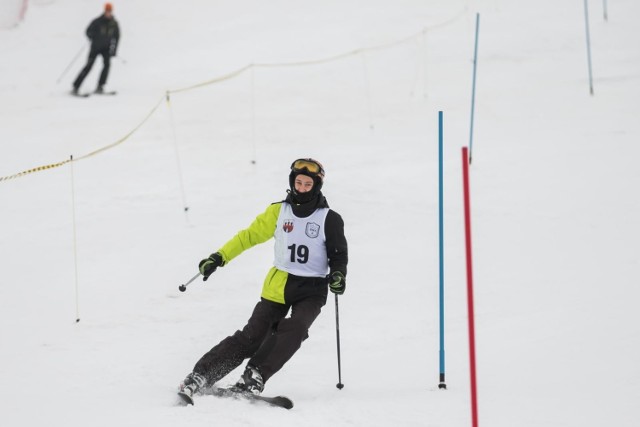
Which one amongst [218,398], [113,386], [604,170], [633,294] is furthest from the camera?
[604,170]

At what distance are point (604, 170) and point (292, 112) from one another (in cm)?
538

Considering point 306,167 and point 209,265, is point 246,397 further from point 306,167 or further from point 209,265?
point 306,167

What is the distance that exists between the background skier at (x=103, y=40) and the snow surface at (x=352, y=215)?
501 mm

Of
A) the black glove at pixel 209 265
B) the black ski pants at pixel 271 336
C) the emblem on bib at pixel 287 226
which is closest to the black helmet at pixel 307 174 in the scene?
the emblem on bib at pixel 287 226

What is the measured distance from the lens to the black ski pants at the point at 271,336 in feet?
16.7

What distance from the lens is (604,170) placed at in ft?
33.2

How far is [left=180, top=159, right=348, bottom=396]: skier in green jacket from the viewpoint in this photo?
17.3 ft

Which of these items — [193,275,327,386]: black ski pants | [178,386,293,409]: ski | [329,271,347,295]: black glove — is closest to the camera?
[178,386,293,409]: ski

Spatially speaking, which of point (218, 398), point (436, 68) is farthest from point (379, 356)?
point (436, 68)

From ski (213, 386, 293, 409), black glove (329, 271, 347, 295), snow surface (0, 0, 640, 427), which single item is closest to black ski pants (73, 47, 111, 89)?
snow surface (0, 0, 640, 427)

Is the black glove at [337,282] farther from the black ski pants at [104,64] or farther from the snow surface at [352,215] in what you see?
the black ski pants at [104,64]

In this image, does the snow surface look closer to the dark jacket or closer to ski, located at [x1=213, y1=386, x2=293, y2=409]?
ski, located at [x1=213, y1=386, x2=293, y2=409]

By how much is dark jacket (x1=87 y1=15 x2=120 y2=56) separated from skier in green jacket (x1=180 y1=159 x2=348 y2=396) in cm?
990

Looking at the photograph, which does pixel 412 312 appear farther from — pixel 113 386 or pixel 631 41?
pixel 631 41
